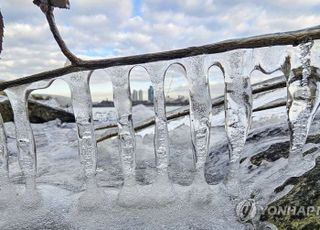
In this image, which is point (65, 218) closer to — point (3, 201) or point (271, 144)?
point (3, 201)

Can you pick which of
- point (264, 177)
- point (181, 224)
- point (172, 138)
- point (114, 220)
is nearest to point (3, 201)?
point (114, 220)

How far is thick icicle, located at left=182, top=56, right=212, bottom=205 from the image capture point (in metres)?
1.29

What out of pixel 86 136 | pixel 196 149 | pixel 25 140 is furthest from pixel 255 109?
pixel 25 140

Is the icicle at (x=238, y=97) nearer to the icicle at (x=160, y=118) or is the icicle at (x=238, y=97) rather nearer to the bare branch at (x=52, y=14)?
the icicle at (x=160, y=118)

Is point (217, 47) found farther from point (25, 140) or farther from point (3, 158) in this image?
point (3, 158)

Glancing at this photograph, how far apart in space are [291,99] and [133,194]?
0.60 metres

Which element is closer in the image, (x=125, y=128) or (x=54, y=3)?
(x=54, y=3)

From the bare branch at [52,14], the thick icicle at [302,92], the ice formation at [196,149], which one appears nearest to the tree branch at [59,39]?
the bare branch at [52,14]

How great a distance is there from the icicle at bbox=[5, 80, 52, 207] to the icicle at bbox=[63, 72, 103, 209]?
0.17m

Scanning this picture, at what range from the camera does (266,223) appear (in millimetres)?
1202

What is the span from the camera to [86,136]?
4.71 ft

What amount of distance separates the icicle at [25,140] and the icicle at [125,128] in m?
0.31

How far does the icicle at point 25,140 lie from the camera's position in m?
1.45

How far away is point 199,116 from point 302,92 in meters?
0.32
